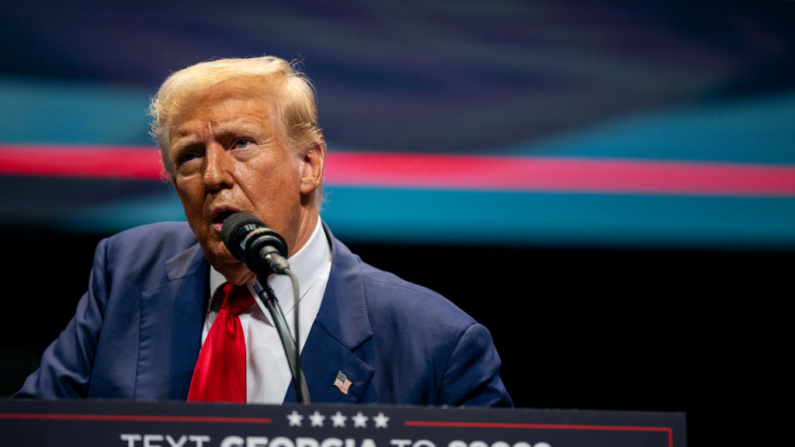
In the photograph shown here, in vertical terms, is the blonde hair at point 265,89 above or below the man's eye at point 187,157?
above

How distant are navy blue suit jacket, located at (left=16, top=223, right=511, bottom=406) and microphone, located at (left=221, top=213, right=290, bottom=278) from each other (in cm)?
52

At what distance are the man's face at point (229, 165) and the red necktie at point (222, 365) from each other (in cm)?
12

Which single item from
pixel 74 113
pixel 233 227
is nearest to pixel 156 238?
pixel 233 227

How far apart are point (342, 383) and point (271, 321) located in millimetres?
262

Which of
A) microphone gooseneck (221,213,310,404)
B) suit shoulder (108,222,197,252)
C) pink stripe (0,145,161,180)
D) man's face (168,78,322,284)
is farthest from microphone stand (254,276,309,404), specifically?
pink stripe (0,145,161,180)

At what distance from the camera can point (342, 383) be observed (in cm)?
175

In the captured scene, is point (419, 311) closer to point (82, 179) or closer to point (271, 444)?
point (271, 444)

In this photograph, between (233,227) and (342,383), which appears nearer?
(233,227)

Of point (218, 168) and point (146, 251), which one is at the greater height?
point (218, 168)

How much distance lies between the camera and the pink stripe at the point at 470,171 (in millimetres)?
2713

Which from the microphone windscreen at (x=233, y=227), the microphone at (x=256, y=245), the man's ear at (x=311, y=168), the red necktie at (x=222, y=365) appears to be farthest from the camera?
the man's ear at (x=311, y=168)

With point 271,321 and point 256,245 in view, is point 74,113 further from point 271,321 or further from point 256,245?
point 256,245

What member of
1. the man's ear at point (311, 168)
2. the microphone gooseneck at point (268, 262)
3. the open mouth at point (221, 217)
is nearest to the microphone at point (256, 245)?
the microphone gooseneck at point (268, 262)

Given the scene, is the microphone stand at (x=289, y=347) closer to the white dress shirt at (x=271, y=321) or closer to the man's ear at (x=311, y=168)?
the white dress shirt at (x=271, y=321)
